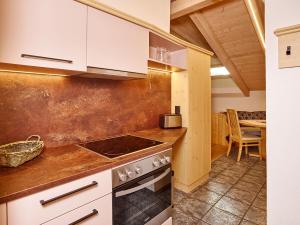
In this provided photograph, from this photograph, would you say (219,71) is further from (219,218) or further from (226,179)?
(219,218)

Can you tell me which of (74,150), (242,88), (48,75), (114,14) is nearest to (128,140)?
(74,150)

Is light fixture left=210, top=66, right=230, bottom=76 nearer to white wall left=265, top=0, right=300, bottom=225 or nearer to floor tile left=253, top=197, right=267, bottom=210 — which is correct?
floor tile left=253, top=197, right=267, bottom=210

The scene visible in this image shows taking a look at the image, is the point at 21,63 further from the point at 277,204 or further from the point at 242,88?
the point at 242,88

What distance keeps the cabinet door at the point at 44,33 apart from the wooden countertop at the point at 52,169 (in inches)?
23.9

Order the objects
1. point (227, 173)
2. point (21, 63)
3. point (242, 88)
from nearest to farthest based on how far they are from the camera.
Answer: point (21, 63) < point (227, 173) < point (242, 88)

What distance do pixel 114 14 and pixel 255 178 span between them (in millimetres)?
2986

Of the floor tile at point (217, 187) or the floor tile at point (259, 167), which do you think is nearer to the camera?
the floor tile at point (217, 187)

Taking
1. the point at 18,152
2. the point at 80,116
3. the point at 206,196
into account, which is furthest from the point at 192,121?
the point at 18,152

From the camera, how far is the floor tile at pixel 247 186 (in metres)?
2.45

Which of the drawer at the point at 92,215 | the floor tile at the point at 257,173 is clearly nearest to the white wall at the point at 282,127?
the drawer at the point at 92,215

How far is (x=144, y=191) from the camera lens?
4.54 feet

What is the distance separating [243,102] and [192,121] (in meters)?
3.50

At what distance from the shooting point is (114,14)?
1450 mm

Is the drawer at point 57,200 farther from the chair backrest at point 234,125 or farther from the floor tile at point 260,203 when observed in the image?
the chair backrest at point 234,125
